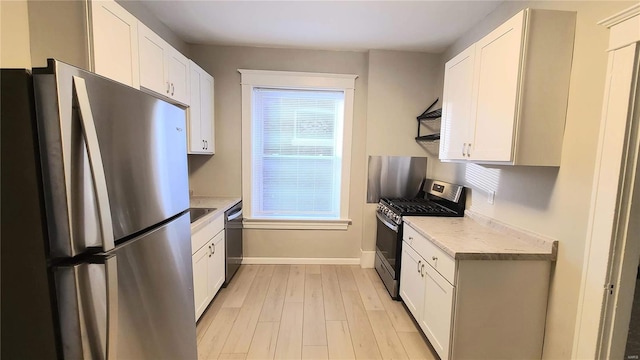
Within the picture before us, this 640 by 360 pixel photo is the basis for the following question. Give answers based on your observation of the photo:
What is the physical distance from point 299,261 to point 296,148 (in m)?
1.46

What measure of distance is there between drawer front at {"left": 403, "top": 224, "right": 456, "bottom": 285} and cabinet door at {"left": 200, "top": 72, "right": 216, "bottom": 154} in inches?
91.0

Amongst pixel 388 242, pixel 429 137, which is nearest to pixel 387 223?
pixel 388 242

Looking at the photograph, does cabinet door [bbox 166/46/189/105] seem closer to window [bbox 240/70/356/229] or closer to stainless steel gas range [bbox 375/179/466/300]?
window [bbox 240/70/356/229]

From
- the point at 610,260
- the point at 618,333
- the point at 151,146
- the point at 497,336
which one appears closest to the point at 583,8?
the point at 610,260

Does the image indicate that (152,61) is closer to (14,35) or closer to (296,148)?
(14,35)

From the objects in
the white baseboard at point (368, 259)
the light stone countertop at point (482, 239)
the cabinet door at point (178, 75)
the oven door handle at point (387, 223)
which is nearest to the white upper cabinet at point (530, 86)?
the light stone countertop at point (482, 239)

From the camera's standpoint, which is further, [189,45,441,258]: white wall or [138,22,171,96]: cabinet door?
[189,45,441,258]: white wall

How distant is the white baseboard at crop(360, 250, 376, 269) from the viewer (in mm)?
3441

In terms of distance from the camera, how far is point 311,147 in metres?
3.44

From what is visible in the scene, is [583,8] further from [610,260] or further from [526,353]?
[526,353]

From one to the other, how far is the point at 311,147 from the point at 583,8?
2551 millimetres

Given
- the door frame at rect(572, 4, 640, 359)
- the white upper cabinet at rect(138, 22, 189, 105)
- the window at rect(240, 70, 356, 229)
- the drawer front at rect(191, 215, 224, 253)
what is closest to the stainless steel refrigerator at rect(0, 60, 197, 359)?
the drawer front at rect(191, 215, 224, 253)

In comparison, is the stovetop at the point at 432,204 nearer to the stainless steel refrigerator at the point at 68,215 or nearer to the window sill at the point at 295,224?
the window sill at the point at 295,224

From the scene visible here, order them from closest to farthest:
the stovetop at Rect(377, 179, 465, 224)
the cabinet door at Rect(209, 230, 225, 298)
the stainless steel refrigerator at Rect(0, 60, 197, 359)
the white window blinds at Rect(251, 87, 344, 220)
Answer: the stainless steel refrigerator at Rect(0, 60, 197, 359)
the cabinet door at Rect(209, 230, 225, 298)
the stovetop at Rect(377, 179, 465, 224)
the white window blinds at Rect(251, 87, 344, 220)
